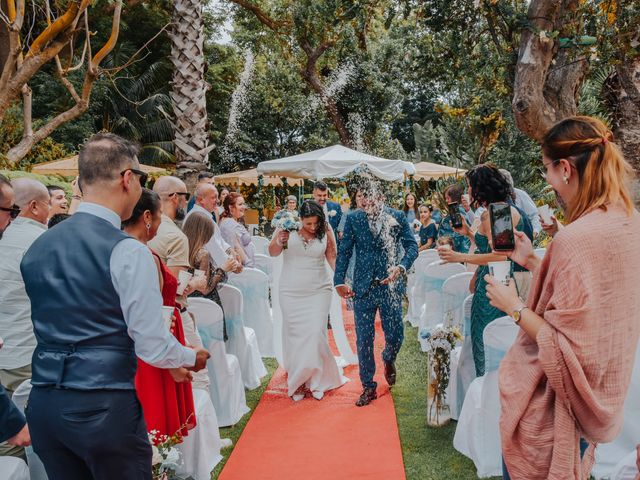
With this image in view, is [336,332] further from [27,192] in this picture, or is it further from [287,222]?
[27,192]

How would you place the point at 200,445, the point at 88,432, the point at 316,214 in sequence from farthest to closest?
the point at 316,214 → the point at 200,445 → the point at 88,432

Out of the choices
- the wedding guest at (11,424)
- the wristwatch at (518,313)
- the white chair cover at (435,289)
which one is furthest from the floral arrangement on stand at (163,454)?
the white chair cover at (435,289)

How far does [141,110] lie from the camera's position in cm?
2477

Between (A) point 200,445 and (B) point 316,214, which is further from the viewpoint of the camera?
(B) point 316,214

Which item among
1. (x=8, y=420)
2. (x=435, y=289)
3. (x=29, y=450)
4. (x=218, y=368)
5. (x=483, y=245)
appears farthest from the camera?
(x=435, y=289)

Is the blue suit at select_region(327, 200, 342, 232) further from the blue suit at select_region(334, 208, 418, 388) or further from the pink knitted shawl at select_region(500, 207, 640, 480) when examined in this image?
the pink knitted shawl at select_region(500, 207, 640, 480)

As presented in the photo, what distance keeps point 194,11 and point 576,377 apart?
29.8 feet

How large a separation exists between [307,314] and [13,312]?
125 inches

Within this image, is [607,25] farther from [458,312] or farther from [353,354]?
[353,354]

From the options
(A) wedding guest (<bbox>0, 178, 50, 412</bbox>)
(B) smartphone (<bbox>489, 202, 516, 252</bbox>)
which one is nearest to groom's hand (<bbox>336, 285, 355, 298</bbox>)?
(A) wedding guest (<bbox>0, 178, 50, 412</bbox>)

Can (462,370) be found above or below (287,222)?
below

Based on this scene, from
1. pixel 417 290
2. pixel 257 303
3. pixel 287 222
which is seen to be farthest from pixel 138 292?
pixel 417 290

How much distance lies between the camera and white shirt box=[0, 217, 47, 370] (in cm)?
356

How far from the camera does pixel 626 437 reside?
3838 mm
